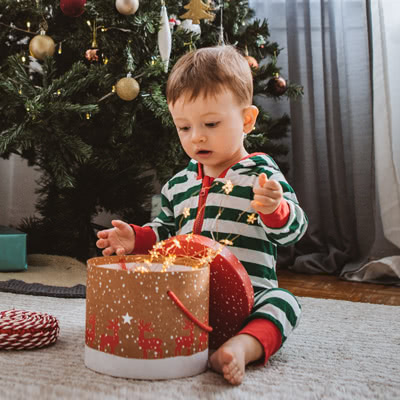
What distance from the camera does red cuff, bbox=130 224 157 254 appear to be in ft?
2.81

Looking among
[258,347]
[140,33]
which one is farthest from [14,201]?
[258,347]

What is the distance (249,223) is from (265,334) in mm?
202

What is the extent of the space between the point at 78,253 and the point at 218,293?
0.93 metres

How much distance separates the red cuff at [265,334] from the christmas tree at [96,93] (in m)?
0.71

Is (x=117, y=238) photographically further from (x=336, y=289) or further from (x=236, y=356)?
(x=336, y=289)

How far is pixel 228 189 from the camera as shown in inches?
31.6

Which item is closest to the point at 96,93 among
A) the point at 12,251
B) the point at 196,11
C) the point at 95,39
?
the point at 95,39

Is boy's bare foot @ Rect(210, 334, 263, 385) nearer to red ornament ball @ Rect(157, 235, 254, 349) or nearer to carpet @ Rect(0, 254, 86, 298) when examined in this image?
red ornament ball @ Rect(157, 235, 254, 349)

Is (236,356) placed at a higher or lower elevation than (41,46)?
lower

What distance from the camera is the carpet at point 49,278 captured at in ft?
3.60

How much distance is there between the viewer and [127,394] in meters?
0.54

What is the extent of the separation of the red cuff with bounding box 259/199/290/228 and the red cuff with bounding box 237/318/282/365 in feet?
0.46

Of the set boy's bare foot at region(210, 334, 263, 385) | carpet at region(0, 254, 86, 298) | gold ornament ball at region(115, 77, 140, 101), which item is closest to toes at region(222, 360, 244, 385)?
boy's bare foot at region(210, 334, 263, 385)

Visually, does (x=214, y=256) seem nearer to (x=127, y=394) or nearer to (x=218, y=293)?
(x=218, y=293)
